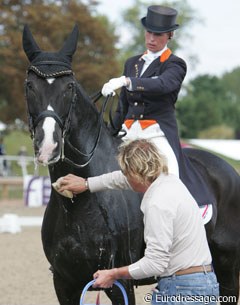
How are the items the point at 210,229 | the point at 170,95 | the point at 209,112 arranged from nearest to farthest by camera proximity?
1. the point at 170,95
2. the point at 210,229
3. the point at 209,112

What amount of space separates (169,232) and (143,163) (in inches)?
A: 14.8

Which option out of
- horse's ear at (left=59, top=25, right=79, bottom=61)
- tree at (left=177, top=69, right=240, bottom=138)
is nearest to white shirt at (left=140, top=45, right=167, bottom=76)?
horse's ear at (left=59, top=25, right=79, bottom=61)

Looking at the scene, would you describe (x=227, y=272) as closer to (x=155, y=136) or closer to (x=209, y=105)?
(x=155, y=136)

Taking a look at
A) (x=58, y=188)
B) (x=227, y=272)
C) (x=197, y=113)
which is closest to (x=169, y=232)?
(x=58, y=188)

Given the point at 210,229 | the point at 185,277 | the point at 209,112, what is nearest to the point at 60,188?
the point at 185,277

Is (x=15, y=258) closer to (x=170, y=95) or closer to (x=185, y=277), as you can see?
(x=170, y=95)

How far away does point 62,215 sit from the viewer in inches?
177

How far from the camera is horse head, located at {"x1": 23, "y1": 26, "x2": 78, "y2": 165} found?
3891 mm

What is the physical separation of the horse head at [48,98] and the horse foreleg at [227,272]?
2.26 m

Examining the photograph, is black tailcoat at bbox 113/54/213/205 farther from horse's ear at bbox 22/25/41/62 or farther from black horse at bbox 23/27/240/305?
horse's ear at bbox 22/25/41/62

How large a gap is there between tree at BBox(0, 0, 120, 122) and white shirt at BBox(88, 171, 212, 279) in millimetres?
24682

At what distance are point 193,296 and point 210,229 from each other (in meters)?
2.22

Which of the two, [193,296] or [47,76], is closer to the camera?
[193,296]

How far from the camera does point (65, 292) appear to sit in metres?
4.64
